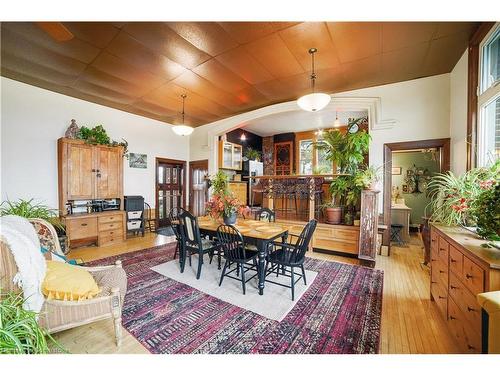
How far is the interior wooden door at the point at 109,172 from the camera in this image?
14.5 ft

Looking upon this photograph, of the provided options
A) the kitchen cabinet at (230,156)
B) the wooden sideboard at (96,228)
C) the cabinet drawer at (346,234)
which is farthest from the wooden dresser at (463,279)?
the wooden sideboard at (96,228)

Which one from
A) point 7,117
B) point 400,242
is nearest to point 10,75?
point 7,117

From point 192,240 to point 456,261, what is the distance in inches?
110

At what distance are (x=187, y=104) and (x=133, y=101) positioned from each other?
114cm

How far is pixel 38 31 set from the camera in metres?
2.38

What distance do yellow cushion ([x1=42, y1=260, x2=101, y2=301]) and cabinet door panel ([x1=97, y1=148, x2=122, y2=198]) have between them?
10.7 feet

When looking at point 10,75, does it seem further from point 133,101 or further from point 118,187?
point 118,187

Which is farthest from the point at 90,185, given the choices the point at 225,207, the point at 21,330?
the point at 21,330

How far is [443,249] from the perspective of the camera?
76.4 inches

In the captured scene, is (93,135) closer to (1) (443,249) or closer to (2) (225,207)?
(2) (225,207)

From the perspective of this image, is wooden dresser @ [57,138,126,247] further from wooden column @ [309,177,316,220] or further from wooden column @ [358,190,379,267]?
wooden column @ [358,190,379,267]

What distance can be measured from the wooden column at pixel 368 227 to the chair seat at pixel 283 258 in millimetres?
1699

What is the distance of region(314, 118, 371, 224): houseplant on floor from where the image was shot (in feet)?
12.6
